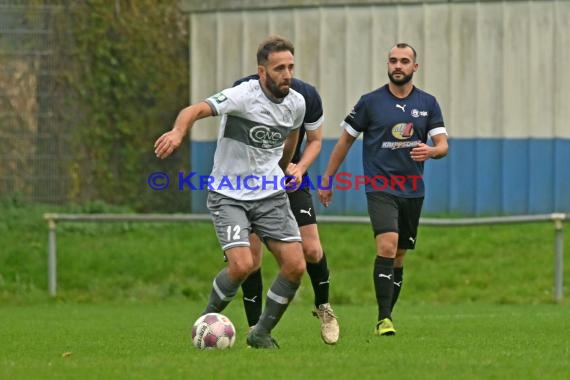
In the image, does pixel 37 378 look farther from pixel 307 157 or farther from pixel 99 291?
pixel 99 291

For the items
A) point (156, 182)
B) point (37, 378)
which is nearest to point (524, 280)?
point (156, 182)

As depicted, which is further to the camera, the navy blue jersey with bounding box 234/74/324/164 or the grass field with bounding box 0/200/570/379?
the navy blue jersey with bounding box 234/74/324/164

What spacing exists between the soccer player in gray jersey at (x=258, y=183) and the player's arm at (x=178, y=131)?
32 cm

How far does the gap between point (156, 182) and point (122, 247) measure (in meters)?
2.28

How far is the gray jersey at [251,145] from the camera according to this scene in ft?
32.4

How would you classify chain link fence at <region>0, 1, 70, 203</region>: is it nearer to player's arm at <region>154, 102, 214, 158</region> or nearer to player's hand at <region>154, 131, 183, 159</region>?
player's arm at <region>154, 102, 214, 158</region>

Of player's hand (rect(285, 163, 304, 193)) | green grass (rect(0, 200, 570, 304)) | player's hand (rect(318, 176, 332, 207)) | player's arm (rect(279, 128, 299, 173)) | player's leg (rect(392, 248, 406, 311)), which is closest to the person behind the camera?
player's hand (rect(285, 163, 304, 193))

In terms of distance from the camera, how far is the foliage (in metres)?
20.2

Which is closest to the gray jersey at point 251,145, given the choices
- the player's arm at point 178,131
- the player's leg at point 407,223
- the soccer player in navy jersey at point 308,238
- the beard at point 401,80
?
the player's arm at point 178,131

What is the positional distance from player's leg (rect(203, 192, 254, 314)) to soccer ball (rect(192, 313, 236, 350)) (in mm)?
230

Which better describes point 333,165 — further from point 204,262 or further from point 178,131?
point 204,262

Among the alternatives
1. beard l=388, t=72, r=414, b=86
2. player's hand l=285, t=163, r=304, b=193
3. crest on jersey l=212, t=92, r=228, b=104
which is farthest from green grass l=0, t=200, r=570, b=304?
crest on jersey l=212, t=92, r=228, b=104

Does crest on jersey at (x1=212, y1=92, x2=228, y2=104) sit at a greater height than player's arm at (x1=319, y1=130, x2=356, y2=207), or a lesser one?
greater

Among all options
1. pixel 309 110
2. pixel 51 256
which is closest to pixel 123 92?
pixel 51 256
